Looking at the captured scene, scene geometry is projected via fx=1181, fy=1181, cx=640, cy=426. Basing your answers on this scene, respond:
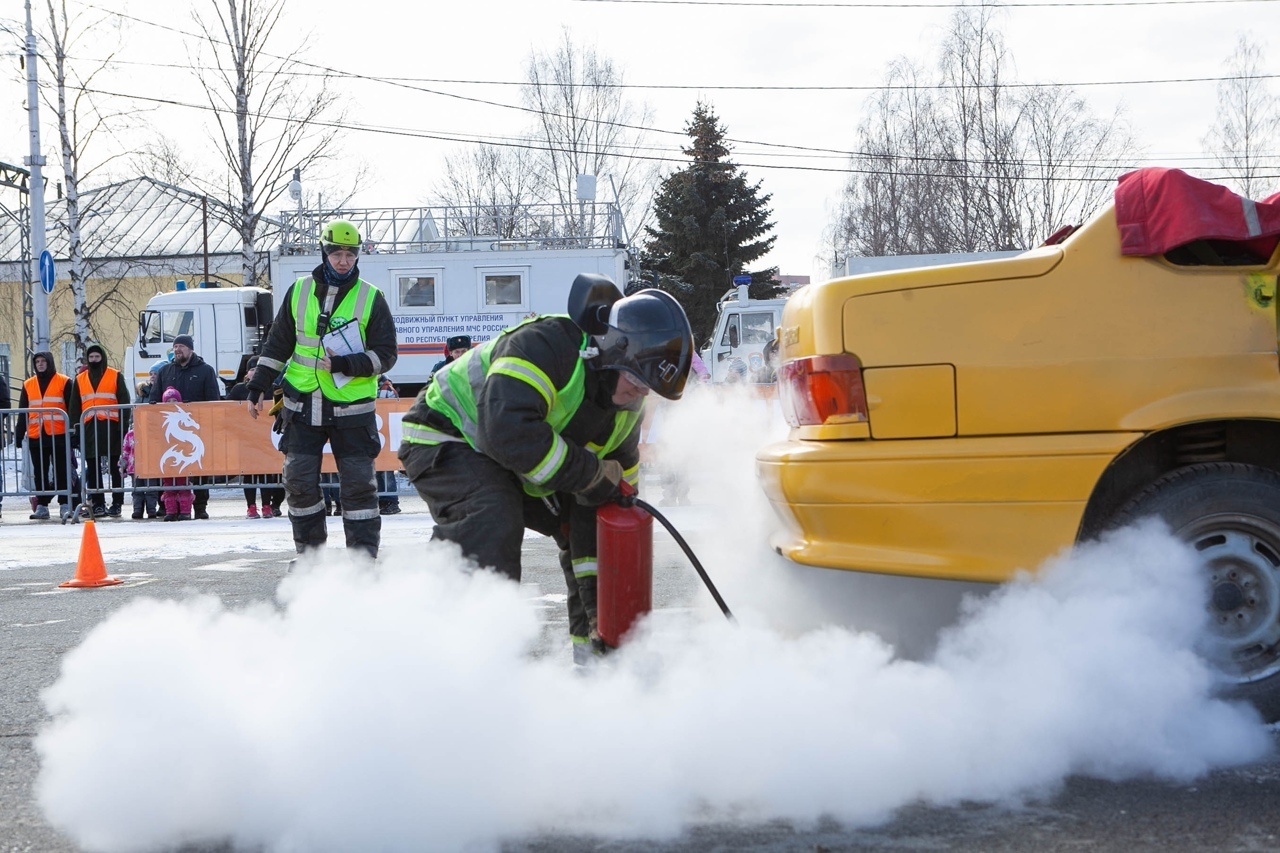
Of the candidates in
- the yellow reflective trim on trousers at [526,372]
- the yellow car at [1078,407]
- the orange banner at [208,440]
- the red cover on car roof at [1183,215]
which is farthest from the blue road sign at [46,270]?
the red cover on car roof at [1183,215]

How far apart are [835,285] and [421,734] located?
1.73 meters

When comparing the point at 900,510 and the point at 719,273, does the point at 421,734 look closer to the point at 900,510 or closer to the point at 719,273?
the point at 900,510

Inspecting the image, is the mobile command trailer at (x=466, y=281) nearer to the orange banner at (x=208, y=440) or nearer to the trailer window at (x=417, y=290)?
the trailer window at (x=417, y=290)

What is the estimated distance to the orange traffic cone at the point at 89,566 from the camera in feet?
23.4

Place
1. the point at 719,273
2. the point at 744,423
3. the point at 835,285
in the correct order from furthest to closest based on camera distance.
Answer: the point at 719,273 < the point at 744,423 < the point at 835,285

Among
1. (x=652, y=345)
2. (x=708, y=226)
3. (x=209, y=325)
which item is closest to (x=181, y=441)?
(x=652, y=345)

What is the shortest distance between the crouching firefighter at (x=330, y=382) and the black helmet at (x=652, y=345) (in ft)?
9.29

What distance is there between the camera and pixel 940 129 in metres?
36.1

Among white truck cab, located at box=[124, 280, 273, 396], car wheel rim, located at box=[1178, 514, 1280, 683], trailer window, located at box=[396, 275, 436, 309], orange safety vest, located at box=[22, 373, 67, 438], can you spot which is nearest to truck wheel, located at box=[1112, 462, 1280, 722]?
car wheel rim, located at box=[1178, 514, 1280, 683]

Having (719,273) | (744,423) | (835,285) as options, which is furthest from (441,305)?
(719,273)

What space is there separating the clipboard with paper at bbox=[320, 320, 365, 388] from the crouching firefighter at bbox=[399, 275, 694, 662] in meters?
2.17

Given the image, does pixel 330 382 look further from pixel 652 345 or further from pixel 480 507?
pixel 652 345

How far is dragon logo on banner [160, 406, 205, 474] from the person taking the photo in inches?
460

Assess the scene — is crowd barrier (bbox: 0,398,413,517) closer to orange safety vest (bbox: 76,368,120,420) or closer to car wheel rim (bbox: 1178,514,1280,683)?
orange safety vest (bbox: 76,368,120,420)
